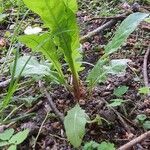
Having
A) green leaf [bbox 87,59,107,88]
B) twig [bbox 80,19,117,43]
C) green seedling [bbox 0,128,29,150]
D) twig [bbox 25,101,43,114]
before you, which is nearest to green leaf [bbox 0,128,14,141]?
green seedling [bbox 0,128,29,150]

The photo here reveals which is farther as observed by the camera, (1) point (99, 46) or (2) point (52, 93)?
(1) point (99, 46)

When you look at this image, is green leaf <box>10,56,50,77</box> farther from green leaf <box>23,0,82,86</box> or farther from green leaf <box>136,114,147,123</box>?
green leaf <box>136,114,147,123</box>

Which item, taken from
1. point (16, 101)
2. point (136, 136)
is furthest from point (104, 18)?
point (136, 136)

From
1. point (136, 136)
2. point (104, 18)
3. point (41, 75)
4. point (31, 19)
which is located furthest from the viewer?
point (31, 19)

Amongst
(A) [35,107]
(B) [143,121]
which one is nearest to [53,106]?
(A) [35,107]

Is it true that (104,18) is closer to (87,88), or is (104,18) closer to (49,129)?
(87,88)

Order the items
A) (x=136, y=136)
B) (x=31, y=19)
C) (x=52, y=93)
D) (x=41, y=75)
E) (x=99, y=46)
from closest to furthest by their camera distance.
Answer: (x=136, y=136)
(x=41, y=75)
(x=52, y=93)
(x=99, y=46)
(x=31, y=19)
